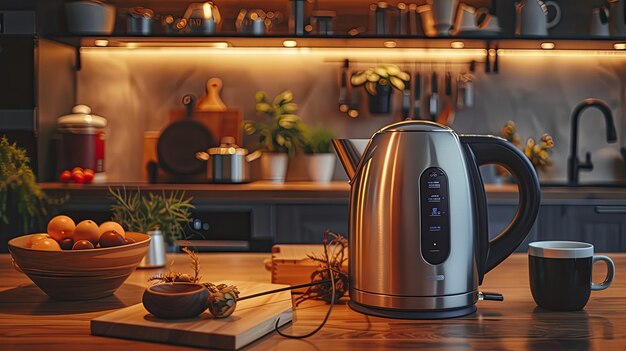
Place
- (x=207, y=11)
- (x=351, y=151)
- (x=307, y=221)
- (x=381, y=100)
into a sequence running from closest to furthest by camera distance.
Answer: (x=351, y=151), (x=307, y=221), (x=207, y=11), (x=381, y=100)

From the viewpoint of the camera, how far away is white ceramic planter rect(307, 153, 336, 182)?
3391 mm

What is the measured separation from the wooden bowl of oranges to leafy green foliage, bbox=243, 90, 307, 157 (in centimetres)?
222

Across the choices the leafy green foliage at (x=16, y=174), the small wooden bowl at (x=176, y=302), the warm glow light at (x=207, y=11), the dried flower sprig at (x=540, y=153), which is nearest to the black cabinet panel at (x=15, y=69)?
the warm glow light at (x=207, y=11)

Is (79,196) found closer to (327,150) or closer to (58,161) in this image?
(58,161)

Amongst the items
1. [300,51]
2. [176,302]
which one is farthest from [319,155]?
[176,302]

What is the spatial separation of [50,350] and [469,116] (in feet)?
9.49

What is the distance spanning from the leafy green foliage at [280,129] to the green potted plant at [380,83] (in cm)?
32

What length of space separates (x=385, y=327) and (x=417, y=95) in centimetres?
256

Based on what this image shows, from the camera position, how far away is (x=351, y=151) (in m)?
1.17

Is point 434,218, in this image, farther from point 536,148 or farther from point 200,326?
point 536,148

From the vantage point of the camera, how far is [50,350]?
93cm

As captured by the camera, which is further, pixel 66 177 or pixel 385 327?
pixel 66 177

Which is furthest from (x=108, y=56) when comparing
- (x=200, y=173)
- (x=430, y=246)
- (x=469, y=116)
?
(x=430, y=246)

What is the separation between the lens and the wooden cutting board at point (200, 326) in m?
0.93
